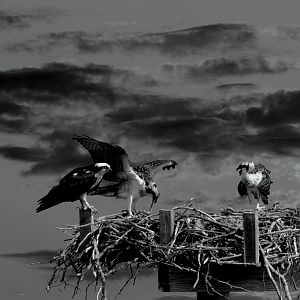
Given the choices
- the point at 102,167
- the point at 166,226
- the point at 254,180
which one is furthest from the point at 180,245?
the point at 254,180

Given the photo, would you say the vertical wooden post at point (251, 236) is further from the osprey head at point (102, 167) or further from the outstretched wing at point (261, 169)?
the outstretched wing at point (261, 169)

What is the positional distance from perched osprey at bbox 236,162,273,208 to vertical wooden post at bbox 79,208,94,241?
4.34 metres

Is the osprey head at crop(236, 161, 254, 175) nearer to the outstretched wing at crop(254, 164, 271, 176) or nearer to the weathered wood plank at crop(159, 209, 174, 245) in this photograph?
the outstretched wing at crop(254, 164, 271, 176)

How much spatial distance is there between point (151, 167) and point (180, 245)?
3.57 meters

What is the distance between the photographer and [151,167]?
42.8 ft

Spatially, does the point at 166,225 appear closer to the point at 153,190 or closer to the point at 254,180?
the point at 153,190

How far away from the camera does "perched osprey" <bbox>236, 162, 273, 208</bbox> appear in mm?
13766

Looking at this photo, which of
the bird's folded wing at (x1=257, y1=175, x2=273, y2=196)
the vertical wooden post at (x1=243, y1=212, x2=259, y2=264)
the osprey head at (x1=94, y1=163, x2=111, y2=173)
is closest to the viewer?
the vertical wooden post at (x1=243, y1=212, x2=259, y2=264)

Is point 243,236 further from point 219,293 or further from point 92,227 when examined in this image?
point 92,227

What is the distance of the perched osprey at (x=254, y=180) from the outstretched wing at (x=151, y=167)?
123 cm

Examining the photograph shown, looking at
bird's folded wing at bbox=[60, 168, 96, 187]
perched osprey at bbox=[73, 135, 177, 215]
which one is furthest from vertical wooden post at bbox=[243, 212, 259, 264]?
bird's folded wing at bbox=[60, 168, 96, 187]

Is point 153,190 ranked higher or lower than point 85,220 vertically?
higher

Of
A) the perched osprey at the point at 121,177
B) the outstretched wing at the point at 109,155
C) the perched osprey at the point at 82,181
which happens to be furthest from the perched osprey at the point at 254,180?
the perched osprey at the point at 82,181

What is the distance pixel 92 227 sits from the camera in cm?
993
